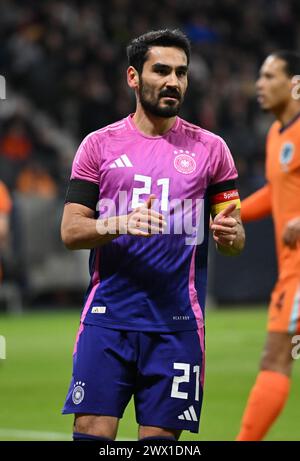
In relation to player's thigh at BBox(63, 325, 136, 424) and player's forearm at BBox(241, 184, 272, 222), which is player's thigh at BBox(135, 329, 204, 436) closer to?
player's thigh at BBox(63, 325, 136, 424)

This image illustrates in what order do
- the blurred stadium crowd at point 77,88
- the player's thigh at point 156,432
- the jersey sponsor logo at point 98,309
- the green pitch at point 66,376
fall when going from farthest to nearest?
the blurred stadium crowd at point 77,88
the green pitch at point 66,376
the jersey sponsor logo at point 98,309
the player's thigh at point 156,432

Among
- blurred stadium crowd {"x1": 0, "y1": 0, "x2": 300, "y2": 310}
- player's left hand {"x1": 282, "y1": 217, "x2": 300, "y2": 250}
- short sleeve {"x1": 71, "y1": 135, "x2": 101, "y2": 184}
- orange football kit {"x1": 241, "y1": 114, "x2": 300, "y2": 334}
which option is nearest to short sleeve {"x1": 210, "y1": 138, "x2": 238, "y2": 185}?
short sleeve {"x1": 71, "y1": 135, "x2": 101, "y2": 184}

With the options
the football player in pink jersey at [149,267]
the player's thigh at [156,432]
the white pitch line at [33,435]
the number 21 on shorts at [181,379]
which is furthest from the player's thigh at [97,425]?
the white pitch line at [33,435]

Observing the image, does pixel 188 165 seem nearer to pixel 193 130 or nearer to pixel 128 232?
pixel 193 130

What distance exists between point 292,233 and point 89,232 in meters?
2.23

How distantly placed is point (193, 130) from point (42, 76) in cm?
1489

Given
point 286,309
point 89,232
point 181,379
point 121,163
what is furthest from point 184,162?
point 286,309

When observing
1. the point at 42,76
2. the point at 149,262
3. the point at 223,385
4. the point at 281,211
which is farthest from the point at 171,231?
the point at 42,76

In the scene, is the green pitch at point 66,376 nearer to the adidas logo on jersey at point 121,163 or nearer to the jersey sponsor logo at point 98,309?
the jersey sponsor logo at point 98,309

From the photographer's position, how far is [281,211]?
7336 mm

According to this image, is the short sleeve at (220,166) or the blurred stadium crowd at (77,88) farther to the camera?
the blurred stadium crowd at (77,88)

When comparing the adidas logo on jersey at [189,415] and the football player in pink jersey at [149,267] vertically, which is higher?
the football player in pink jersey at [149,267]

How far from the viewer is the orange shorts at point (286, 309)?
7.02 metres

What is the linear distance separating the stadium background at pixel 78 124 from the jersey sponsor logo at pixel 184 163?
25.6 feet
